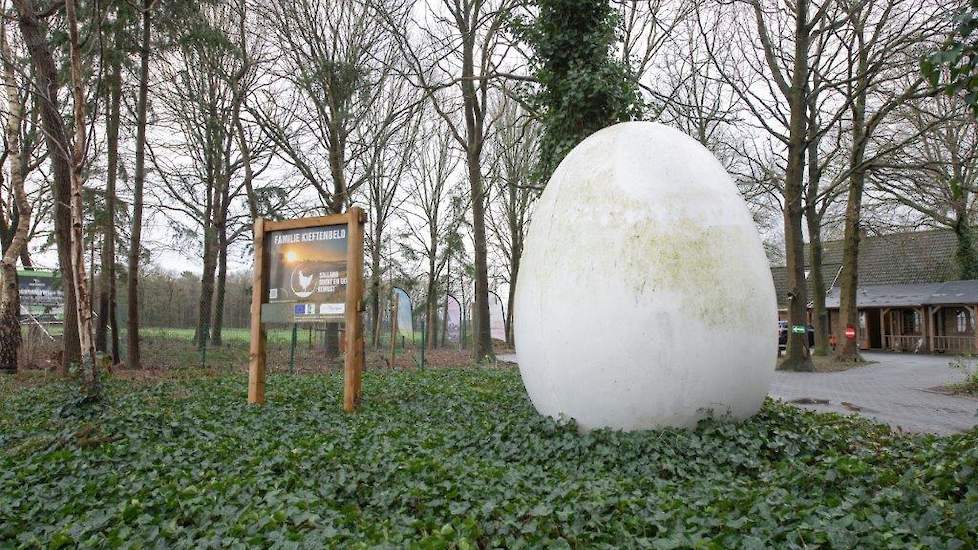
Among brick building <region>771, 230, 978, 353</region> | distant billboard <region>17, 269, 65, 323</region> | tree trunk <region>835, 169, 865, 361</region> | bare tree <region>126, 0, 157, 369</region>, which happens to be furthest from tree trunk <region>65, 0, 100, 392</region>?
brick building <region>771, 230, 978, 353</region>

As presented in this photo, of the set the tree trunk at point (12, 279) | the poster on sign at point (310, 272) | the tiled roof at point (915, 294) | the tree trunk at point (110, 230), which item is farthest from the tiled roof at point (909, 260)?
the tree trunk at point (12, 279)

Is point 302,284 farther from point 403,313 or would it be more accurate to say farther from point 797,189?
point 797,189

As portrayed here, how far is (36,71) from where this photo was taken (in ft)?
35.5

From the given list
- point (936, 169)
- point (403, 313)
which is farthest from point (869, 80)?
point (403, 313)

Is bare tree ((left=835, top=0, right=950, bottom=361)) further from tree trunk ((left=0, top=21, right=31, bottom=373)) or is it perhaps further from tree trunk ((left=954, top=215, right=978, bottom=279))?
tree trunk ((left=0, top=21, right=31, bottom=373))

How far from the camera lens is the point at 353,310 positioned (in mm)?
8570

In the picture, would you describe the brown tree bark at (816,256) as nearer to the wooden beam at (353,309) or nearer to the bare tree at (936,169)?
the bare tree at (936,169)

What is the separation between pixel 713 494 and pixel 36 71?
12.8 metres

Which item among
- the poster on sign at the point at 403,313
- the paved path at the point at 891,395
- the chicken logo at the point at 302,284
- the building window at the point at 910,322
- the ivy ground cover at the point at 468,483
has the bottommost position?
the paved path at the point at 891,395

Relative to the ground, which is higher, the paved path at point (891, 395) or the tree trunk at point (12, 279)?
the tree trunk at point (12, 279)

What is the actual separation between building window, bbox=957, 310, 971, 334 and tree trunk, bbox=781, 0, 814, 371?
1798 centimetres

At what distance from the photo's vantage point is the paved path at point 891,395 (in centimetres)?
948

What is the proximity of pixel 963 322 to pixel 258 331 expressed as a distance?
109 feet

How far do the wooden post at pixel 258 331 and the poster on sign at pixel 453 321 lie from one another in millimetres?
20029
